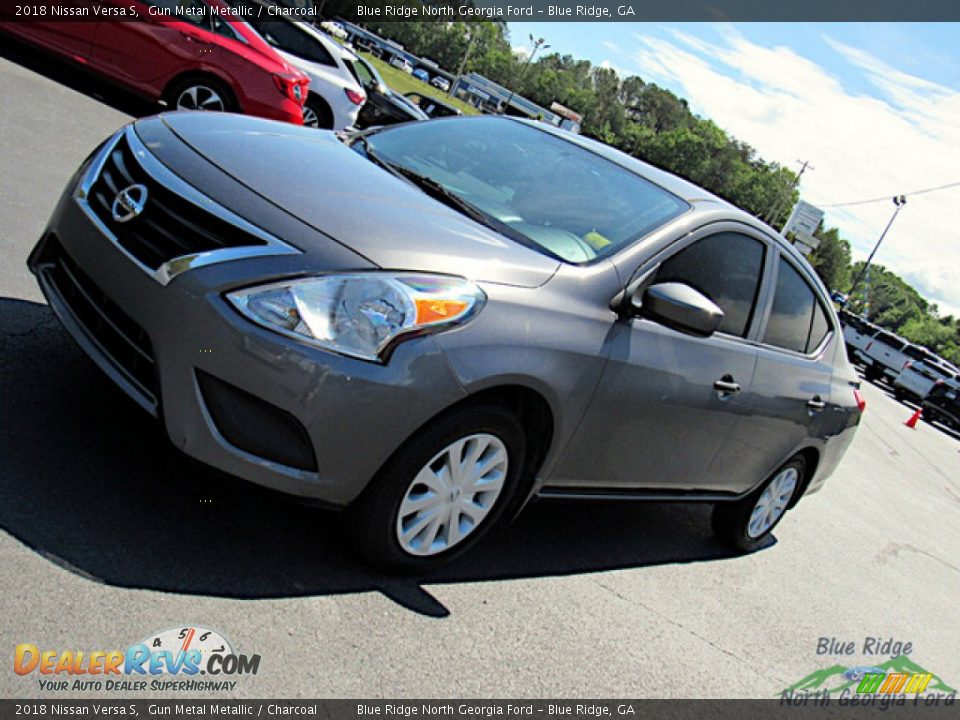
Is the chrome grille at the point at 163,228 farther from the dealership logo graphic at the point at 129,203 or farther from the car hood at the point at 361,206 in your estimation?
the car hood at the point at 361,206

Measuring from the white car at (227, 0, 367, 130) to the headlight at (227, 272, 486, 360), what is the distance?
10119 millimetres

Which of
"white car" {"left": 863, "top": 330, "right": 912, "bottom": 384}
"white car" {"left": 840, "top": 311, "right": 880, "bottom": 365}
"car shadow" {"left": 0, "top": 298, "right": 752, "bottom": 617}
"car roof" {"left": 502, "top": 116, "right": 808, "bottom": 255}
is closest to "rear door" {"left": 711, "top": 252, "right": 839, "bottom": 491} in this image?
"car roof" {"left": 502, "top": 116, "right": 808, "bottom": 255}

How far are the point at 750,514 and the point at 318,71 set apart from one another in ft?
31.1

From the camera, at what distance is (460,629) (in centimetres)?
341

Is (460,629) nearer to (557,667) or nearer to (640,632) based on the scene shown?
(557,667)

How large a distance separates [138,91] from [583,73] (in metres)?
184

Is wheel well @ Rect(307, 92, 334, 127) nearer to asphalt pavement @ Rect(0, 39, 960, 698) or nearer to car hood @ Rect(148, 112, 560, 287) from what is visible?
asphalt pavement @ Rect(0, 39, 960, 698)

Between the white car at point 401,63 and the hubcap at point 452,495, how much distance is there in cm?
10123

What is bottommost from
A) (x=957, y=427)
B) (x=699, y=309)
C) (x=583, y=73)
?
(x=957, y=427)

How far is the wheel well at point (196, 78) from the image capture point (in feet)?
32.5

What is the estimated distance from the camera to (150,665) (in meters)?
2.61

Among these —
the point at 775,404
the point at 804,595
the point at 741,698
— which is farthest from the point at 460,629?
the point at 804,595

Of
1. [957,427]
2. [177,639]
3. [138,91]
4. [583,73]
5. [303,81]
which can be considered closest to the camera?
[177,639]

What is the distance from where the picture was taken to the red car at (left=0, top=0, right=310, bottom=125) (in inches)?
365
